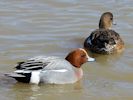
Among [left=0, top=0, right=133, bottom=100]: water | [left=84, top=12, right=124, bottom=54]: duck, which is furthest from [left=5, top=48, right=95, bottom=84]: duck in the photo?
[left=84, top=12, right=124, bottom=54]: duck

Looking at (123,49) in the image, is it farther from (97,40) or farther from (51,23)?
(51,23)

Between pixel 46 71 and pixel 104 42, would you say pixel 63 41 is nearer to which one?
pixel 104 42

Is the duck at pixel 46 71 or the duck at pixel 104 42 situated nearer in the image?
the duck at pixel 46 71

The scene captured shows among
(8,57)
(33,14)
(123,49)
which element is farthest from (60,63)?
(33,14)

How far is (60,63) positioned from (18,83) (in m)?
0.74

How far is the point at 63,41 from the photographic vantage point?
1127cm

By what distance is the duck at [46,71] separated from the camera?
8.71 meters

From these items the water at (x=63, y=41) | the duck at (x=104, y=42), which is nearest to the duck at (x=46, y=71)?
the water at (x=63, y=41)

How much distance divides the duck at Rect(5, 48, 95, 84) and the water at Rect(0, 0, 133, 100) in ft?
0.34

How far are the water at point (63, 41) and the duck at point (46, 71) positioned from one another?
0.10 metres

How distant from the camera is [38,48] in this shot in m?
10.7

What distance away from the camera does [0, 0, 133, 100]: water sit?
8.66 meters

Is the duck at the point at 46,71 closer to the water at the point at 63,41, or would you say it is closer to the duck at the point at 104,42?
the water at the point at 63,41

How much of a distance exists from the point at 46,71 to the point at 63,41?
8.43ft
